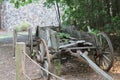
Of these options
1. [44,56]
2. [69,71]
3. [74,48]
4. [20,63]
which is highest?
[20,63]

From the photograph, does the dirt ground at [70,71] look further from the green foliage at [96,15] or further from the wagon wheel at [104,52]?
the green foliage at [96,15]

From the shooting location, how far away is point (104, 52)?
780 cm

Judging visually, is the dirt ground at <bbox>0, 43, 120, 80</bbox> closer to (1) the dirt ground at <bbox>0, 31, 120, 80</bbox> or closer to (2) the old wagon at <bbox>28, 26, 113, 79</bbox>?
(1) the dirt ground at <bbox>0, 31, 120, 80</bbox>

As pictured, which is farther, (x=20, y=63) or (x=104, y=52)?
(x=104, y=52)

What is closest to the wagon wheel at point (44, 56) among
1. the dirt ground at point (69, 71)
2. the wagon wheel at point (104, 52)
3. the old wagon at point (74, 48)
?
the old wagon at point (74, 48)

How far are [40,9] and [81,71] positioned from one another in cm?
1171

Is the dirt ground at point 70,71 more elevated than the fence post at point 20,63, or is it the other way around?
the fence post at point 20,63

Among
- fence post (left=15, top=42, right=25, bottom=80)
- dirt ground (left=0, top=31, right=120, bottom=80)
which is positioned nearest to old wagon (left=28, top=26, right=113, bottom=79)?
dirt ground (left=0, top=31, right=120, bottom=80)

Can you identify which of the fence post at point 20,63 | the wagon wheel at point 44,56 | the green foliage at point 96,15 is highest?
the green foliage at point 96,15

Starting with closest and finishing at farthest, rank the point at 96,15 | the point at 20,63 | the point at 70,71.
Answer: the point at 20,63 < the point at 70,71 < the point at 96,15

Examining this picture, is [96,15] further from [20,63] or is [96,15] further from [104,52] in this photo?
[20,63]

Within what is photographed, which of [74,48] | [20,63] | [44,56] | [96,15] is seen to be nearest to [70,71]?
[74,48]

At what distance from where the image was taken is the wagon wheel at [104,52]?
7572mm

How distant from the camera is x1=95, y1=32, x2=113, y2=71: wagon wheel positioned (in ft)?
24.8
